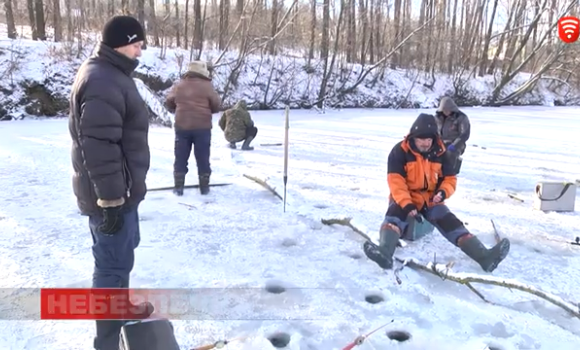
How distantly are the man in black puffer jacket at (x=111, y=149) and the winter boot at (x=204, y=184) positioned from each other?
109 inches

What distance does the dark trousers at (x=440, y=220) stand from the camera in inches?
131

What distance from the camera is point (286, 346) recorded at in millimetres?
2375

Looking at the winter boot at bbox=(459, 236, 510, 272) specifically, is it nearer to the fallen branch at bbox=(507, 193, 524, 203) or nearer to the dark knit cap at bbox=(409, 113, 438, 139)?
the dark knit cap at bbox=(409, 113, 438, 139)

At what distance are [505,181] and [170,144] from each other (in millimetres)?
5425

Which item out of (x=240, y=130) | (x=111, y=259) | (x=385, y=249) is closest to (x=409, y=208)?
(x=385, y=249)

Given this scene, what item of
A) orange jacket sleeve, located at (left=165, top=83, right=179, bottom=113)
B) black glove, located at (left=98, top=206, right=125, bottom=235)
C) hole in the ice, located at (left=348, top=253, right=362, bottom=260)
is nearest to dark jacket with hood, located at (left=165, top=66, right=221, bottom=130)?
orange jacket sleeve, located at (left=165, top=83, right=179, bottom=113)

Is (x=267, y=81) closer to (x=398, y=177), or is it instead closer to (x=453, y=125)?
(x=453, y=125)

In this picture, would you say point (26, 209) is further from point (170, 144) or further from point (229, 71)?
point (229, 71)

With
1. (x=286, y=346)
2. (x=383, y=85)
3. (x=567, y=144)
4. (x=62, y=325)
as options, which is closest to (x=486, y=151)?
(x=567, y=144)

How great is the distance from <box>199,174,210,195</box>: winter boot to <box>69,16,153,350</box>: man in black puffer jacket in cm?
276

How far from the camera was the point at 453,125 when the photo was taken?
5617 mm

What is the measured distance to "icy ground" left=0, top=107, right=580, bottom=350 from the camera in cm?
249

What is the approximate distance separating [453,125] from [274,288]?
3.61 m

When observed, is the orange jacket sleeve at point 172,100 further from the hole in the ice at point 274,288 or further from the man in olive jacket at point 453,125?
the man in olive jacket at point 453,125
